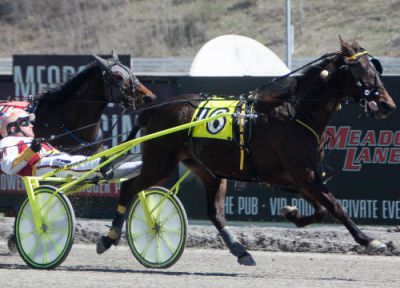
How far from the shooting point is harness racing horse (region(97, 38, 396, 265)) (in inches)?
346

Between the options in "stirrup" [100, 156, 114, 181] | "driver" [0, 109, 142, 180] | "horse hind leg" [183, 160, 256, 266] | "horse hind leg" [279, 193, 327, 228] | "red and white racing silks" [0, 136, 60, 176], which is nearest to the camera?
"horse hind leg" [279, 193, 327, 228]

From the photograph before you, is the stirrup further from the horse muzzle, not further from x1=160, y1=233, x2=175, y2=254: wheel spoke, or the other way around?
the horse muzzle

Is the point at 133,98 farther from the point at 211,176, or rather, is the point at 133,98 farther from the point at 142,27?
the point at 142,27

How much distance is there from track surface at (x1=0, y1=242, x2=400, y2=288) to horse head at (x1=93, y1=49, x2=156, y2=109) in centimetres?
162

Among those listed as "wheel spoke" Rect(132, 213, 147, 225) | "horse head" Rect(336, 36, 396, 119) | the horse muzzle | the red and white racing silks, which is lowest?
"wheel spoke" Rect(132, 213, 147, 225)

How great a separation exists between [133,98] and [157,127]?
33.0 inches

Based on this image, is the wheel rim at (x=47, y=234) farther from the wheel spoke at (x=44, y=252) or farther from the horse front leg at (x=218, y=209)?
the horse front leg at (x=218, y=209)

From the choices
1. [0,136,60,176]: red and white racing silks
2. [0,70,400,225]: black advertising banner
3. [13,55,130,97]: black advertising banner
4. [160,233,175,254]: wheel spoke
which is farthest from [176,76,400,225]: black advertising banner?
[0,136,60,176]: red and white racing silks

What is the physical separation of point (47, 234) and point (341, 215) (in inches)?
110

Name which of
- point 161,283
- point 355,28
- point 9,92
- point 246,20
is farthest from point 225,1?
point 161,283

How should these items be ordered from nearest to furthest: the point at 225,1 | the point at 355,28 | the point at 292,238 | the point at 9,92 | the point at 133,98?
the point at 133,98
the point at 292,238
the point at 9,92
the point at 355,28
the point at 225,1

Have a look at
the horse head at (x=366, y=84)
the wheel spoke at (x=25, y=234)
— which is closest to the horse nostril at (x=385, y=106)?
the horse head at (x=366, y=84)

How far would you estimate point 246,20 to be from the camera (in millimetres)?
38156

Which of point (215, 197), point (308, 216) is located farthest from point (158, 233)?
point (308, 216)
